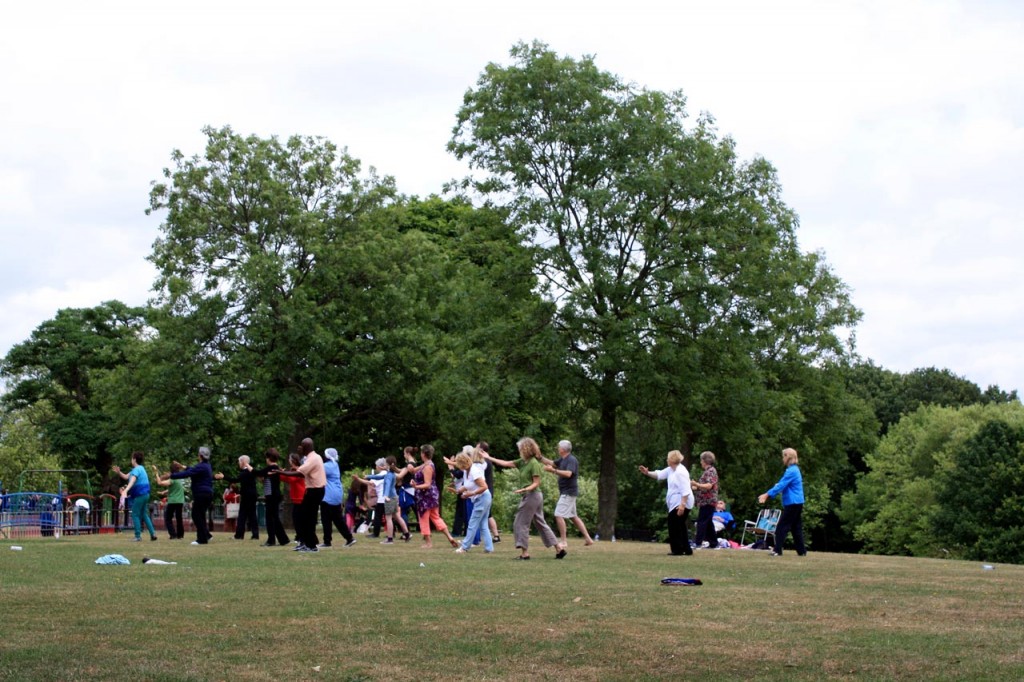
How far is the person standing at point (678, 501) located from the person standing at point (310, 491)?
5.77 metres

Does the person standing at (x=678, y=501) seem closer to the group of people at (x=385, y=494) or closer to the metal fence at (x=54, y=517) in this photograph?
the group of people at (x=385, y=494)

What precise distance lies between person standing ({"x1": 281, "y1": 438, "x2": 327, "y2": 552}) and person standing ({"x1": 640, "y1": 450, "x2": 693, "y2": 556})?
18.9 ft

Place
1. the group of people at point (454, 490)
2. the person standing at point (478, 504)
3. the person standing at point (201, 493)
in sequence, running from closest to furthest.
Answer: the group of people at point (454, 490) < the person standing at point (478, 504) < the person standing at point (201, 493)

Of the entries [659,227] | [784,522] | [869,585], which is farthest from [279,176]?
[869,585]

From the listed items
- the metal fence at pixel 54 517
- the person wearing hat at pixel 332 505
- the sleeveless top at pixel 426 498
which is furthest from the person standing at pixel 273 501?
the metal fence at pixel 54 517

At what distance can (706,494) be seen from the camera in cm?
2227

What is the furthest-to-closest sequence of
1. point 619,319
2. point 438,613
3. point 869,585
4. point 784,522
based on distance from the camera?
point 619,319
point 784,522
point 869,585
point 438,613

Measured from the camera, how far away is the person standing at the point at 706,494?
21.9 meters

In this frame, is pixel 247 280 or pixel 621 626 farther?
pixel 247 280

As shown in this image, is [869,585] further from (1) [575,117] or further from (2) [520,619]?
(1) [575,117]

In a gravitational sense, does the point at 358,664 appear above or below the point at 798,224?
below

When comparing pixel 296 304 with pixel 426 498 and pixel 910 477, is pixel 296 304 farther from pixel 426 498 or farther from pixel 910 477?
pixel 910 477

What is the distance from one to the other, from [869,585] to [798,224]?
3536cm

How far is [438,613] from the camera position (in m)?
10.7
